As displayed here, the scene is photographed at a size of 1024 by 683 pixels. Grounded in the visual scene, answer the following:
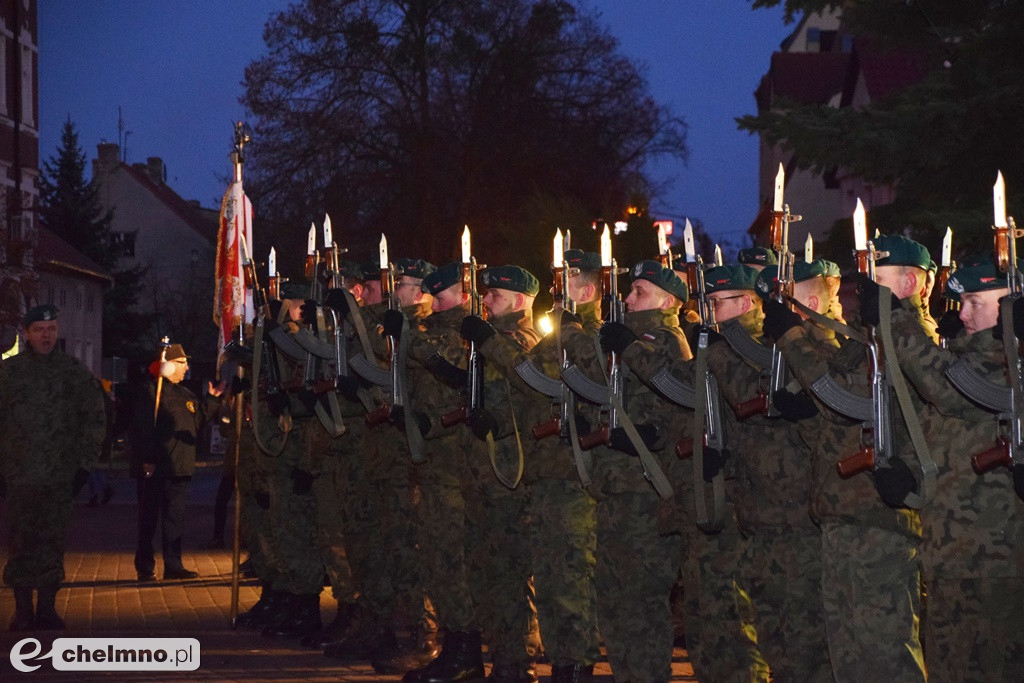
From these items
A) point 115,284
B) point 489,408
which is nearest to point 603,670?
point 489,408

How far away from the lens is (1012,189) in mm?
12477

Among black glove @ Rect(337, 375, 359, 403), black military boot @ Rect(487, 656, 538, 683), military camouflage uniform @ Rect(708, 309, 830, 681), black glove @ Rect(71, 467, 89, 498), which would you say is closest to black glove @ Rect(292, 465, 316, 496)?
black glove @ Rect(337, 375, 359, 403)

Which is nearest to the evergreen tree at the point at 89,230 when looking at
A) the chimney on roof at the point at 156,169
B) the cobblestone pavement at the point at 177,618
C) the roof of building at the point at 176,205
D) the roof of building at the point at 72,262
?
the roof of building at the point at 72,262

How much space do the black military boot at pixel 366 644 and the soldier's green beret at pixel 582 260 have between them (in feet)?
9.10

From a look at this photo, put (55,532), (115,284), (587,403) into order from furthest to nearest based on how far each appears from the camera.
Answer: (115,284) → (55,532) → (587,403)

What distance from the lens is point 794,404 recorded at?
6.61 meters

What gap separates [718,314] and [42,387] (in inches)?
225

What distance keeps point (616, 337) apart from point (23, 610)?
5527 millimetres

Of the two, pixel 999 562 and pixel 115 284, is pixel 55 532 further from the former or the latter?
pixel 115 284

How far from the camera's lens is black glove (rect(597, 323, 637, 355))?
24.9 ft

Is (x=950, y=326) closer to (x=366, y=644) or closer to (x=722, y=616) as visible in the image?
(x=722, y=616)

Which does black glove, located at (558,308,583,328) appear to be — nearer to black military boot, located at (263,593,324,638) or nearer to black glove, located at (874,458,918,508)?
black glove, located at (874,458,918,508)

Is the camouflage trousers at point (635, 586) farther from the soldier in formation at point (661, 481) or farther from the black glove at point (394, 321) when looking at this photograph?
the black glove at point (394, 321)

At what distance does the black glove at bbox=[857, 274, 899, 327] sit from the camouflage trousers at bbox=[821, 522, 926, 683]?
837mm
